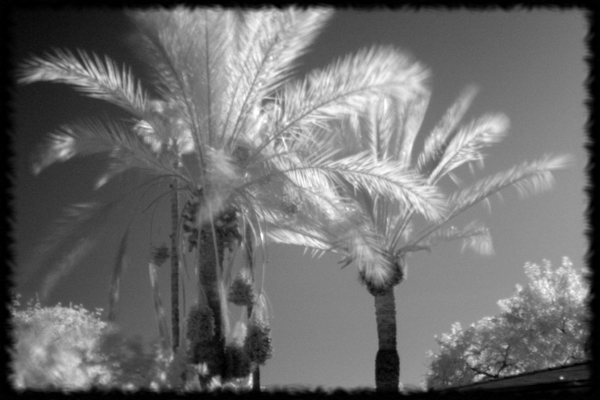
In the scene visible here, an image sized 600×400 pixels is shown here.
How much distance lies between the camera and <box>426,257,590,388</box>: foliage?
55.2 feet

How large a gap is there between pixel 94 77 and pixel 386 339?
24.1 ft

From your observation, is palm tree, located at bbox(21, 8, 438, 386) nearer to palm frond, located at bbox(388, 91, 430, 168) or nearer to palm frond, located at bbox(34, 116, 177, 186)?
palm frond, located at bbox(34, 116, 177, 186)

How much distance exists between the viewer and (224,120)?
27.6ft

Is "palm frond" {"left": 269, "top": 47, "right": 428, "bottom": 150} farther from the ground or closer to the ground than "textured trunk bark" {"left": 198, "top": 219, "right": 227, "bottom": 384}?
farther from the ground

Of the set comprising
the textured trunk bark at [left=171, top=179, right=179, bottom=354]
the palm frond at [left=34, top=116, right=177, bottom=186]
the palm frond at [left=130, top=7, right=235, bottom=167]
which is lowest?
the textured trunk bark at [left=171, top=179, right=179, bottom=354]

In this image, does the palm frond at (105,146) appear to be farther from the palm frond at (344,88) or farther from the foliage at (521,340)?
the foliage at (521,340)

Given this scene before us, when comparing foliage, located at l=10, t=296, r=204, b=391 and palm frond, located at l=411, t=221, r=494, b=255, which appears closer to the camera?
foliage, located at l=10, t=296, r=204, b=391

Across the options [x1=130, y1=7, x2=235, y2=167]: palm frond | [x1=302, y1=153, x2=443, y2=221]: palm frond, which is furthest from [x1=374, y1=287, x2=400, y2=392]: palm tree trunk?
[x1=130, y1=7, x2=235, y2=167]: palm frond

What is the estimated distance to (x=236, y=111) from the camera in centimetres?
830

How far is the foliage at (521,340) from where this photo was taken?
16.8 meters

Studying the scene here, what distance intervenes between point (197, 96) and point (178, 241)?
2112 millimetres

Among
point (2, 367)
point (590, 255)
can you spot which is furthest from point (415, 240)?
point (2, 367)

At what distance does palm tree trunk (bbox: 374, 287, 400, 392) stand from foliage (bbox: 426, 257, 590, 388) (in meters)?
5.54

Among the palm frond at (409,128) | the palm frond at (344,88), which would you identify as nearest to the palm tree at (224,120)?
the palm frond at (344,88)
